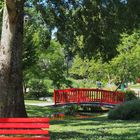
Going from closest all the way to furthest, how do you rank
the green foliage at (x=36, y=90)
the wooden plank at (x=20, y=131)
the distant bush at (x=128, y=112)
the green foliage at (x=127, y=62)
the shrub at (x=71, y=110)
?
1. the wooden plank at (x=20, y=131)
2. the distant bush at (x=128, y=112)
3. the shrub at (x=71, y=110)
4. the green foliage at (x=127, y=62)
5. the green foliage at (x=36, y=90)

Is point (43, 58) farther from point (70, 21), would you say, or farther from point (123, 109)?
point (123, 109)

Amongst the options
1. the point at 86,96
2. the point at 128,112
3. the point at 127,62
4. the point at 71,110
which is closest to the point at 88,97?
the point at 86,96

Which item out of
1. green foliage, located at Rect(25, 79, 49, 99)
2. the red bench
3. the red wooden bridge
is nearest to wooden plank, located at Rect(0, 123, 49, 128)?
the red bench

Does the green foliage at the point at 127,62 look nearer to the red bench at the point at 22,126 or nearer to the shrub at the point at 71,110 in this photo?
the shrub at the point at 71,110

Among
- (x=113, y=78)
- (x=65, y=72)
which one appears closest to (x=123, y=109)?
(x=113, y=78)

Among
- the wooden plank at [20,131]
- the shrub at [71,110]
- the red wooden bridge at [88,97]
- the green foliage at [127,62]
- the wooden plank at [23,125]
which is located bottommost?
the shrub at [71,110]

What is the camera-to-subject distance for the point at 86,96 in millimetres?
35031

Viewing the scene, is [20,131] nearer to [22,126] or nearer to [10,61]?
[22,126]

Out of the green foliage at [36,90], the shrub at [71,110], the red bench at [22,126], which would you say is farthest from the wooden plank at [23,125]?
the green foliage at [36,90]

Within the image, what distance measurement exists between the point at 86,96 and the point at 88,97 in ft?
0.65

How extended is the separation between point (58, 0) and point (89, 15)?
201 centimetres

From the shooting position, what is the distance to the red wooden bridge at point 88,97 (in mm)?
34719

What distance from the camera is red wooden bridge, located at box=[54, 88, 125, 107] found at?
1367 inches

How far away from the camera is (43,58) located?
43.8m
